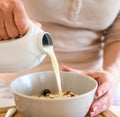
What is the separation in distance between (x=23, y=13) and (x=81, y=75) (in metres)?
0.18

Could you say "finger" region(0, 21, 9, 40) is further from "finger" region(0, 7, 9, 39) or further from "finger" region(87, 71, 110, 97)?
"finger" region(87, 71, 110, 97)

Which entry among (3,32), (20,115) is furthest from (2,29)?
(20,115)

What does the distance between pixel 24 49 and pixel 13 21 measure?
53 mm

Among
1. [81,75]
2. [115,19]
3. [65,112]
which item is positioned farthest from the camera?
[115,19]

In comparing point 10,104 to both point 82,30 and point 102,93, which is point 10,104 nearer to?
point 102,93

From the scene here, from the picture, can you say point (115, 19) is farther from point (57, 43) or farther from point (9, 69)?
point (9, 69)

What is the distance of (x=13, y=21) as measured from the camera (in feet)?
2.00

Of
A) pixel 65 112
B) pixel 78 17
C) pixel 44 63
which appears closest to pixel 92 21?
pixel 78 17

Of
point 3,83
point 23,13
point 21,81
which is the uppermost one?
point 23,13

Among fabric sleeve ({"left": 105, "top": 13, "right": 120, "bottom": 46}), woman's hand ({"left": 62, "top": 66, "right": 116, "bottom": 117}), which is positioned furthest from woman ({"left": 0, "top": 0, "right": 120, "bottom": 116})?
woman's hand ({"left": 62, "top": 66, "right": 116, "bottom": 117})

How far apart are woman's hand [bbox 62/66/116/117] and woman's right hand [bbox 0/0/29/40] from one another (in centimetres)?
18

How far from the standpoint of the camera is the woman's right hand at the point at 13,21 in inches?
23.8

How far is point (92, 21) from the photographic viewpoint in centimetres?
97

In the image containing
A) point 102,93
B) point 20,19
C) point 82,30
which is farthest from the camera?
point 82,30
